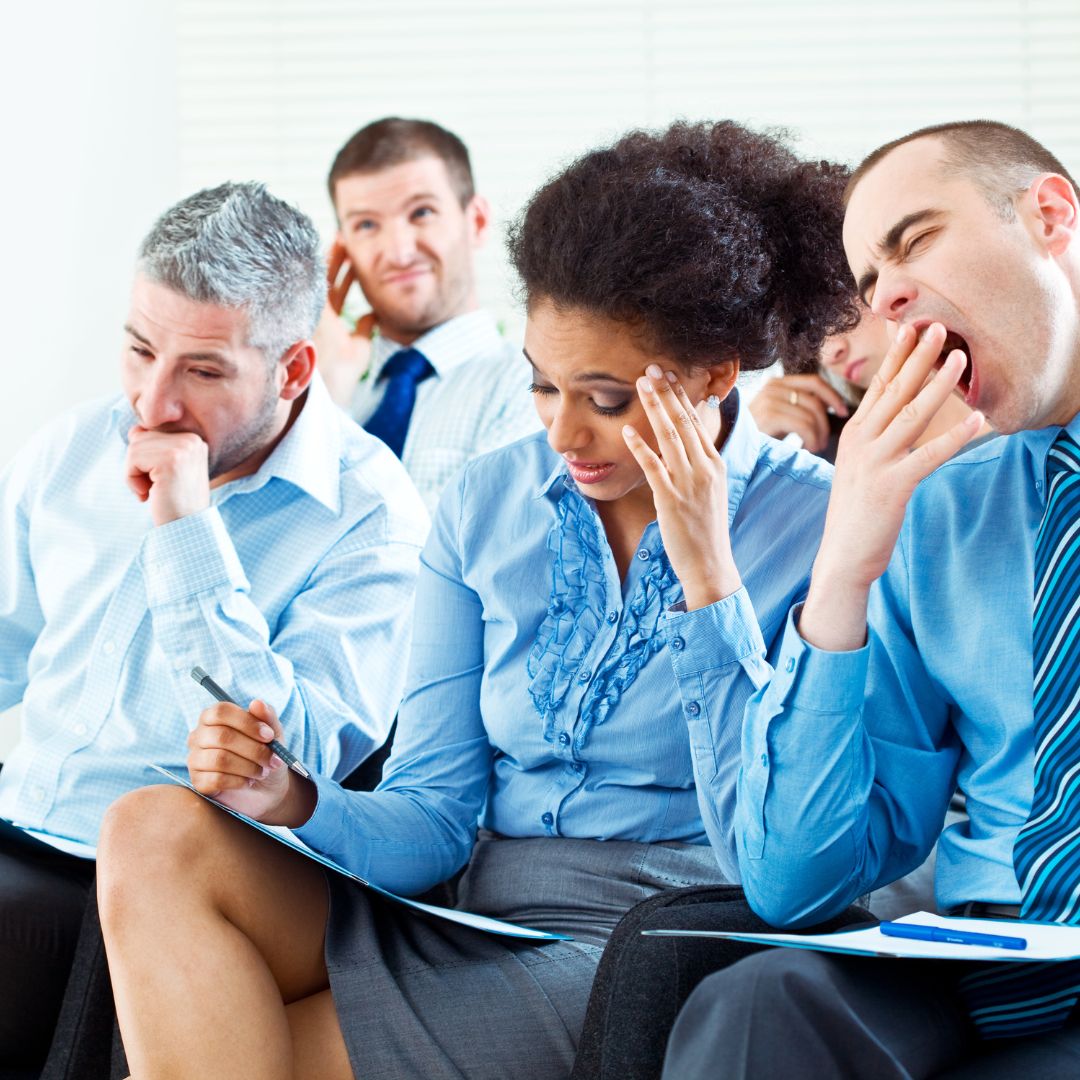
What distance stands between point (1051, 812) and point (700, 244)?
68cm

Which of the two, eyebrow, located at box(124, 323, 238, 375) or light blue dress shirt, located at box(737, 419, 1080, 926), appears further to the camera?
eyebrow, located at box(124, 323, 238, 375)

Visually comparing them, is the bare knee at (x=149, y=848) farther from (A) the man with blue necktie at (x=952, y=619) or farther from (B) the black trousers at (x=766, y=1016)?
(A) the man with blue necktie at (x=952, y=619)

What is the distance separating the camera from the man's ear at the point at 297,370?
6.64ft

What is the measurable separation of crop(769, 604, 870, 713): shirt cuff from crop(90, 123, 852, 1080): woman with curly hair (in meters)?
0.15

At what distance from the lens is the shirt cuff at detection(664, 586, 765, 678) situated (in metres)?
1.40

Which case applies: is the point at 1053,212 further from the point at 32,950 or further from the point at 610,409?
the point at 32,950

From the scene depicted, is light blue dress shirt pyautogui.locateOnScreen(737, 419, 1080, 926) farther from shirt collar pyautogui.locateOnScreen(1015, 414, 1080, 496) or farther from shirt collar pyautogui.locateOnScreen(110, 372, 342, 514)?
shirt collar pyautogui.locateOnScreen(110, 372, 342, 514)

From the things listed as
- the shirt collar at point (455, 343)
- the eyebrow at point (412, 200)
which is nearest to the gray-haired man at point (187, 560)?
the shirt collar at point (455, 343)

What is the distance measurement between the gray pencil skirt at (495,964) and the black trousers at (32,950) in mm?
456

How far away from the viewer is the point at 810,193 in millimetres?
1570

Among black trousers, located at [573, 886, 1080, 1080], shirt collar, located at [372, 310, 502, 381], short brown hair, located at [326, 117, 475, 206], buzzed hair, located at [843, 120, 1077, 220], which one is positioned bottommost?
black trousers, located at [573, 886, 1080, 1080]

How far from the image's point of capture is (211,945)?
4.44 ft

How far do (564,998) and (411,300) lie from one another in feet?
6.76

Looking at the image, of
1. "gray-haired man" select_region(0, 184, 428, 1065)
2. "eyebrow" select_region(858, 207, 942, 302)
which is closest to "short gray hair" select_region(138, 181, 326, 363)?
"gray-haired man" select_region(0, 184, 428, 1065)
